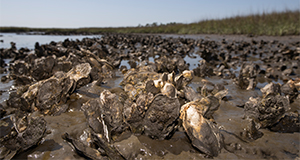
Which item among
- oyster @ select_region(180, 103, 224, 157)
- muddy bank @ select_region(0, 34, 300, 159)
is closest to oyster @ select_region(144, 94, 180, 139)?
muddy bank @ select_region(0, 34, 300, 159)

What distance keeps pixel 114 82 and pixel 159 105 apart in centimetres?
310

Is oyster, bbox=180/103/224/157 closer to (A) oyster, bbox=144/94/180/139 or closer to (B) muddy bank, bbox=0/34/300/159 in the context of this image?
(B) muddy bank, bbox=0/34/300/159

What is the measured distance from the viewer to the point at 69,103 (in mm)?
3422

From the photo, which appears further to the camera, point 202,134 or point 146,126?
point 146,126

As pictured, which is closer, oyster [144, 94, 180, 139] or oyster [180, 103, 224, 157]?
oyster [180, 103, 224, 157]

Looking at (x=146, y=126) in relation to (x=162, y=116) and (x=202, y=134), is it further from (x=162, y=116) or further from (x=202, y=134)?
(x=202, y=134)

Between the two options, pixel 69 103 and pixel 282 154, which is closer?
pixel 282 154

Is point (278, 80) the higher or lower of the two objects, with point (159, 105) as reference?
lower

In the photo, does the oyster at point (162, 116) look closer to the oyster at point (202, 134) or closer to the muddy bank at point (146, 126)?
the muddy bank at point (146, 126)

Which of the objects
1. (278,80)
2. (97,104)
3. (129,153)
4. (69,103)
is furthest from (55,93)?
(278,80)

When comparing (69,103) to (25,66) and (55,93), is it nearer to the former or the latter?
(55,93)

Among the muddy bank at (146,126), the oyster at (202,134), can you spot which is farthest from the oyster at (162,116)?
the oyster at (202,134)

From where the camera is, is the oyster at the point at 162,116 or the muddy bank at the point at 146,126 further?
the oyster at the point at 162,116

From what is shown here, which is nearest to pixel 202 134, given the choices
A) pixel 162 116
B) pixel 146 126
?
pixel 162 116
